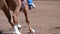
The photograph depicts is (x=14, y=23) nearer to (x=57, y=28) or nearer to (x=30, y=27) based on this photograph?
(x=30, y=27)

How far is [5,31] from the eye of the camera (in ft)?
31.3

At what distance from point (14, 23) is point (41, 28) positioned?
1836 mm

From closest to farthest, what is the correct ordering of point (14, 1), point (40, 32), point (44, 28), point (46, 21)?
point (14, 1)
point (40, 32)
point (44, 28)
point (46, 21)

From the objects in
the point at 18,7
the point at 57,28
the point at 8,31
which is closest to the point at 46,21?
the point at 57,28

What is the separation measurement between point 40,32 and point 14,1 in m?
1.71

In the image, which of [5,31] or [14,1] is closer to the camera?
[14,1]

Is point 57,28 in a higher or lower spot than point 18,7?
lower

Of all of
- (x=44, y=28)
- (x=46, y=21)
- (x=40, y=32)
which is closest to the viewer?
(x=40, y=32)

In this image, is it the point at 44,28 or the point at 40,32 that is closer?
the point at 40,32

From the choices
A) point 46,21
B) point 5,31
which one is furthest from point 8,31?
point 46,21

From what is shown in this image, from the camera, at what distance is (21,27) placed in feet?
32.9

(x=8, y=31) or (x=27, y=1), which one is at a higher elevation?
(x=27, y=1)

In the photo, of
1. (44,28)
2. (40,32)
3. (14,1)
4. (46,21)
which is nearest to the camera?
(14,1)

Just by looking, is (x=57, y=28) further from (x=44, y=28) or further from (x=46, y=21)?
(x=46, y=21)
